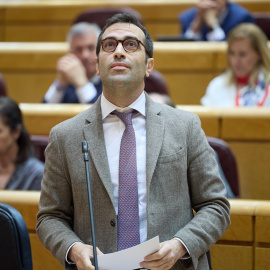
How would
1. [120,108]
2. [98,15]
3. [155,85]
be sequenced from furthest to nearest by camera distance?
[98,15], [155,85], [120,108]

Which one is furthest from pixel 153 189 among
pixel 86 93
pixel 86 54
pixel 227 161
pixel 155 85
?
pixel 86 54

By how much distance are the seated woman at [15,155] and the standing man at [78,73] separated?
1.45 feet

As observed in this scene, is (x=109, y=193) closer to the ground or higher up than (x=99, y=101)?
closer to the ground

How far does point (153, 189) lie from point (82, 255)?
14cm

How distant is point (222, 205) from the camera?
35.8 inches

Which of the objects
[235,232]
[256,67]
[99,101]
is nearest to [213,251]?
[235,232]

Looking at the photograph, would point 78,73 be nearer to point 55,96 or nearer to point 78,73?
point 78,73

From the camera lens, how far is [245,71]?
1984 millimetres

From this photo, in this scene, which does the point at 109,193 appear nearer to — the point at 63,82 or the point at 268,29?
the point at 63,82

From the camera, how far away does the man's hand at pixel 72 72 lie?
6.64ft

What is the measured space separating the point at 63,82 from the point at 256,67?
0.64 metres

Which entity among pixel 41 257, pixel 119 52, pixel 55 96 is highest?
pixel 119 52

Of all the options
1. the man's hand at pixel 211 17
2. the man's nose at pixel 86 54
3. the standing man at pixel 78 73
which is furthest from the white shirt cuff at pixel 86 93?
the man's hand at pixel 211 17

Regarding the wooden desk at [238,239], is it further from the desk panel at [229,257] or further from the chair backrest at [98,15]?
the chair backrest at [98,15]
